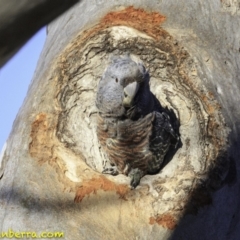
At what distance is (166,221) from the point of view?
230cm

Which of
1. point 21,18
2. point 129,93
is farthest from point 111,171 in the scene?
point 21,18

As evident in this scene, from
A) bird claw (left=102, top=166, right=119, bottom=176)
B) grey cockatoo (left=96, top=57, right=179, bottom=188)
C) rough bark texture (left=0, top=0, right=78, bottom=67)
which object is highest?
rough bark texture (left=0, top=0, right=78, bottom=67)

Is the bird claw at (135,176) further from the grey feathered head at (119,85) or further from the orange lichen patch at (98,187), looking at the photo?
the grey feathered head at (119,85)

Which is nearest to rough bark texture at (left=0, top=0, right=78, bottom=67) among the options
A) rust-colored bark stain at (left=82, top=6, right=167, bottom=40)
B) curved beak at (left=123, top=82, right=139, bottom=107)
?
rust-colored bark stain at (left=82, top=6, right=167, bottom=40)

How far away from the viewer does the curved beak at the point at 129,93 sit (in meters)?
3.02

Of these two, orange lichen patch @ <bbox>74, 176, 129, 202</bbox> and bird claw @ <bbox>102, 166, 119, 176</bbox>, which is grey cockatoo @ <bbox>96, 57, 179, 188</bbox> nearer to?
bird claw @ <bbox>102, 166, 119, 176</bbox>

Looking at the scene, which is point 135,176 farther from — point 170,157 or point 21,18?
point 21,18

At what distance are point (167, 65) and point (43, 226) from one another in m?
1.20

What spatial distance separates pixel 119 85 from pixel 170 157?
601 millimetres

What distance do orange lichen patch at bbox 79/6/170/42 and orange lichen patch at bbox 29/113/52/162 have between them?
54cm

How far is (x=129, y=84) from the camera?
3.07 meters

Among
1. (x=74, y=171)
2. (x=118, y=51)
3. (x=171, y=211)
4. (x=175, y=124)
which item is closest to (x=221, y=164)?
(x=171, y=211)

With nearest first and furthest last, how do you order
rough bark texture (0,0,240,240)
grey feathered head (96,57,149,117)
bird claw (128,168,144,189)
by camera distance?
rough bark texture (0,0,240,240), bird claw (128,168,144,189), grey feathered head (96,57,149,117)

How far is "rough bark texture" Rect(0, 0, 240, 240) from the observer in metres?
2.27
